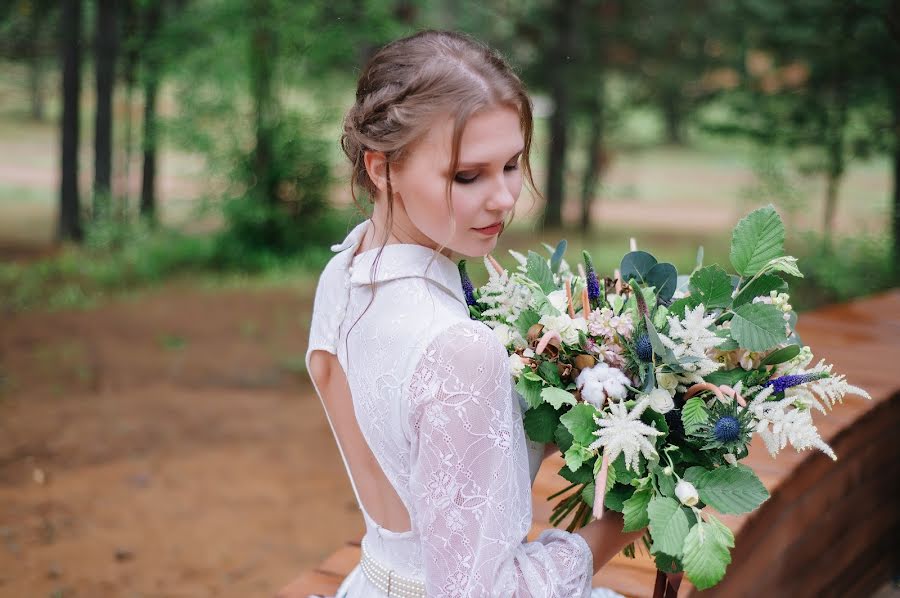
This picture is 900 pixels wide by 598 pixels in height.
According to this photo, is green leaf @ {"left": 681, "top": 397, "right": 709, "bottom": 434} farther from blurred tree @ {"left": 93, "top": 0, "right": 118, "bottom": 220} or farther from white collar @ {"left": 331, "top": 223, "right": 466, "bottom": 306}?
blurred tree @ {"left": 93, "top": 0, "right": 118, "bottom": 220}

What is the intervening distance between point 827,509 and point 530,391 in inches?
85.7

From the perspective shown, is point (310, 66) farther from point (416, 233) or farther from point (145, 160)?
point (416, 233)

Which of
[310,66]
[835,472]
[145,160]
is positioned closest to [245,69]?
[310,66]

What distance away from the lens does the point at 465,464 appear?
1.53m

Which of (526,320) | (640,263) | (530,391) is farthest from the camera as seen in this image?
(640,263)

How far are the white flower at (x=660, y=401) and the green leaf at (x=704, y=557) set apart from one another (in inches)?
8.3

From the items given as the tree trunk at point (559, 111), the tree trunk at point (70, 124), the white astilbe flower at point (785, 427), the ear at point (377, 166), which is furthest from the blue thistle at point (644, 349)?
the tree trunk at point (559, 111)

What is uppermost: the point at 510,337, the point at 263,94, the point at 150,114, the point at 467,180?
the point at 263,94

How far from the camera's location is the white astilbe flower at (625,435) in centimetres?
163

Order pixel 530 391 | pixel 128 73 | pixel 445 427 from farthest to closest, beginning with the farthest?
1. pixel 128 73
2. pixel 530 391
3. pixel 445 427

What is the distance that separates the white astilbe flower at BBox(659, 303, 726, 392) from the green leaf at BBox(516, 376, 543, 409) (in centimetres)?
24

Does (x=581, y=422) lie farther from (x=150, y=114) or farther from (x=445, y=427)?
(x=150, y=114)

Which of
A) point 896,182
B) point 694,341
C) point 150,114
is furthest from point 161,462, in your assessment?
point 896,182

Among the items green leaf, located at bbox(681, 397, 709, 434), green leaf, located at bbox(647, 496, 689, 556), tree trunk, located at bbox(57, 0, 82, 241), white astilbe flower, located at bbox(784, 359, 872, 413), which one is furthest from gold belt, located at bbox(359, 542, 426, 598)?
tree trunk, located at bbox(57, 0, 82, 241)
